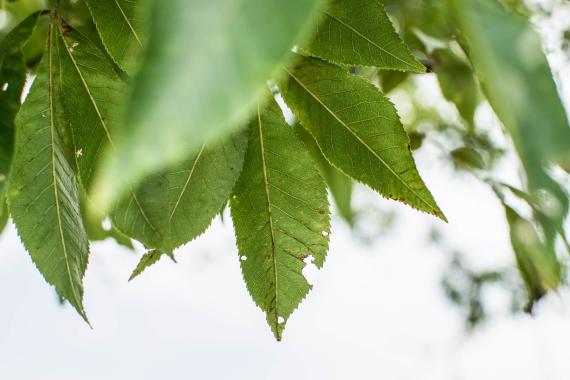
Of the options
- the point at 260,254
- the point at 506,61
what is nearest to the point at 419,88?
the point at 260,254

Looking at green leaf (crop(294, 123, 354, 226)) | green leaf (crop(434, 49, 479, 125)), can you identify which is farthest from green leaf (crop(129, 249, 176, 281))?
green leaf (crop(434, 49, 479, 125))

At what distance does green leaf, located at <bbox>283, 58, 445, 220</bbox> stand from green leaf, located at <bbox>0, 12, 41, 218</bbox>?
22cm

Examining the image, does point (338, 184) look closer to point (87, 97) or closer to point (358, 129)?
point (358, 129)

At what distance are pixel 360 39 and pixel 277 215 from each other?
0.17m

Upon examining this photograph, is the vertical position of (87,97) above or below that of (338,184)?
above

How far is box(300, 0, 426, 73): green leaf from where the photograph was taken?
0.51 m

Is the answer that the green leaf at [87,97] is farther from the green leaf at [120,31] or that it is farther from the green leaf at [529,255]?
the green leaf at [529,255]

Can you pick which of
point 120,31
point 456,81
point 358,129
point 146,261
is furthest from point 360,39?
point 456,81

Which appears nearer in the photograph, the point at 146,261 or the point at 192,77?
the point at 192,77

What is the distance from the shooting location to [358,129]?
55cm

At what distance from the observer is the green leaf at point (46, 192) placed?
0.51 metres

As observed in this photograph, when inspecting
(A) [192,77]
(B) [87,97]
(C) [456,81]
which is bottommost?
(C) [456,81]

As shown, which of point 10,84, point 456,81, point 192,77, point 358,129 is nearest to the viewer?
point 192,77

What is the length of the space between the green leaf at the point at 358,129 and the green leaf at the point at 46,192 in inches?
7.9
